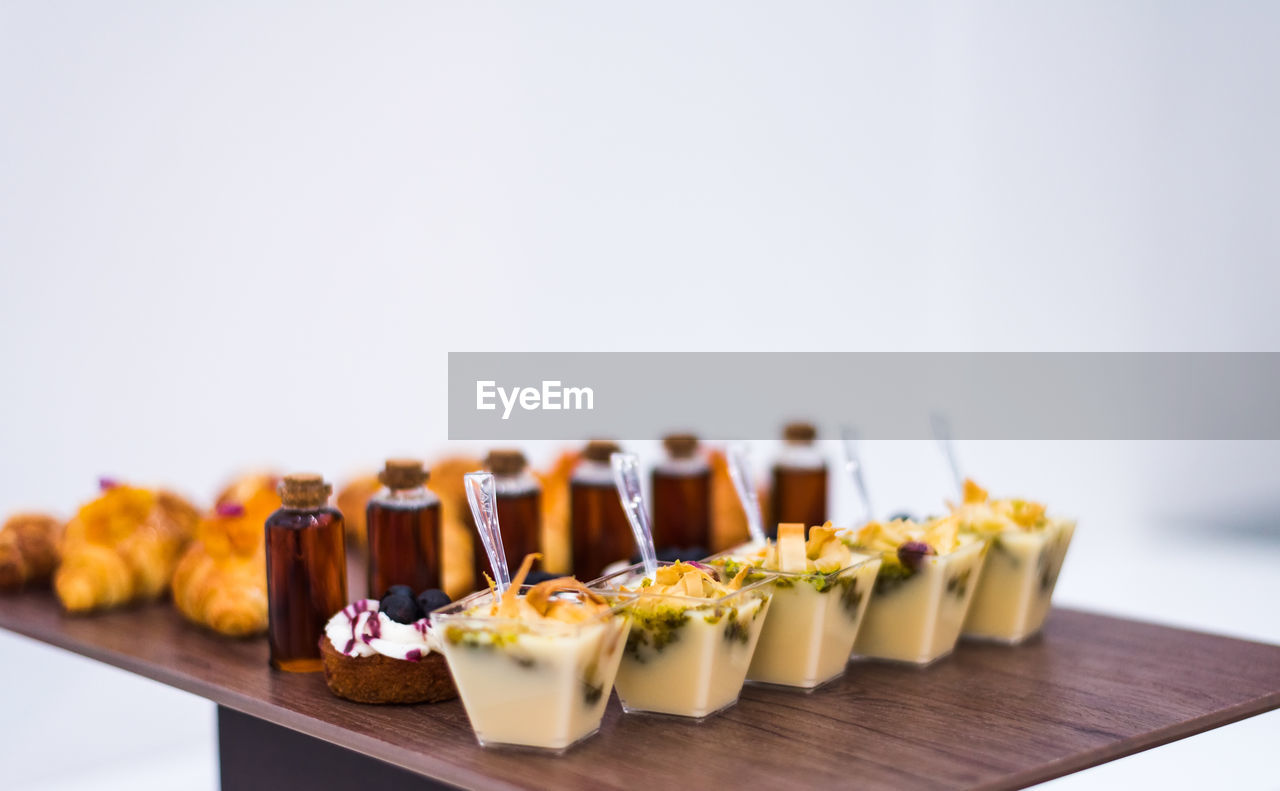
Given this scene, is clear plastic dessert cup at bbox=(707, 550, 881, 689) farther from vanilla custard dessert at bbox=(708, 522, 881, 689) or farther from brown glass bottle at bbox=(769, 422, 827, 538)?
brown glass bottle at bbox=(769, 422, 827, 538)

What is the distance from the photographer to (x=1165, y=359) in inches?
280

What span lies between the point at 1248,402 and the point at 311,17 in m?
5.09

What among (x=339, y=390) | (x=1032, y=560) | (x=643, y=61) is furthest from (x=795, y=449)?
(x=643, y=61)

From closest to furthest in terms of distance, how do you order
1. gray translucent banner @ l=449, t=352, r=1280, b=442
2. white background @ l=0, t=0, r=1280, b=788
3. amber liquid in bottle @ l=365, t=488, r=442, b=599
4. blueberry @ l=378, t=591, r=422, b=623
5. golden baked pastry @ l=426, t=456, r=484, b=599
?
1. blueberry @ l=378, t=591, r=422, b=623
2. amber liquid in bottle @ l=365, t=488, r=442, b=599
3. golden baked pastry @ l=426, t=456, r=484, b=599
4. white background @ l=0, t=0, r=1280, b=788
5. gray translucent banner @ l=449, t=352, r=1280, b=442

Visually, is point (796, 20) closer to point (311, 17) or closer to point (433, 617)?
point (311, 17)

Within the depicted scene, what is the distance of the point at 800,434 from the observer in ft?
9.20

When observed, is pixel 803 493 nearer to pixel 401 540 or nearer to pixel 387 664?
pixel 401 540

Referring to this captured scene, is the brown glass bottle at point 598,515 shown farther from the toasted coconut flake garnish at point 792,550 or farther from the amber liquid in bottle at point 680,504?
the toasted coconut flake garnish at point 792,550

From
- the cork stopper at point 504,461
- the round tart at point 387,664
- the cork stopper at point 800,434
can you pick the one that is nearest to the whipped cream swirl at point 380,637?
the round tart at point 387,664

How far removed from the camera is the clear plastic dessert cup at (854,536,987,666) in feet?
7.01

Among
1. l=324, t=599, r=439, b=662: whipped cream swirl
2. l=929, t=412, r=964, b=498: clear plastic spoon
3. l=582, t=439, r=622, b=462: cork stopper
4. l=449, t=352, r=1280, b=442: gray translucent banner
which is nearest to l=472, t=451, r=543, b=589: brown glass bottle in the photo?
l=582, t=439, r=622, b=462: cork stopper

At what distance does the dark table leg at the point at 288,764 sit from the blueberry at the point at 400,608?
8.9 inches

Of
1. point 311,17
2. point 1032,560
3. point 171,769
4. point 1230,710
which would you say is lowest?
point 171,769

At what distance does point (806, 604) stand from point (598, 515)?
76 centimetres
